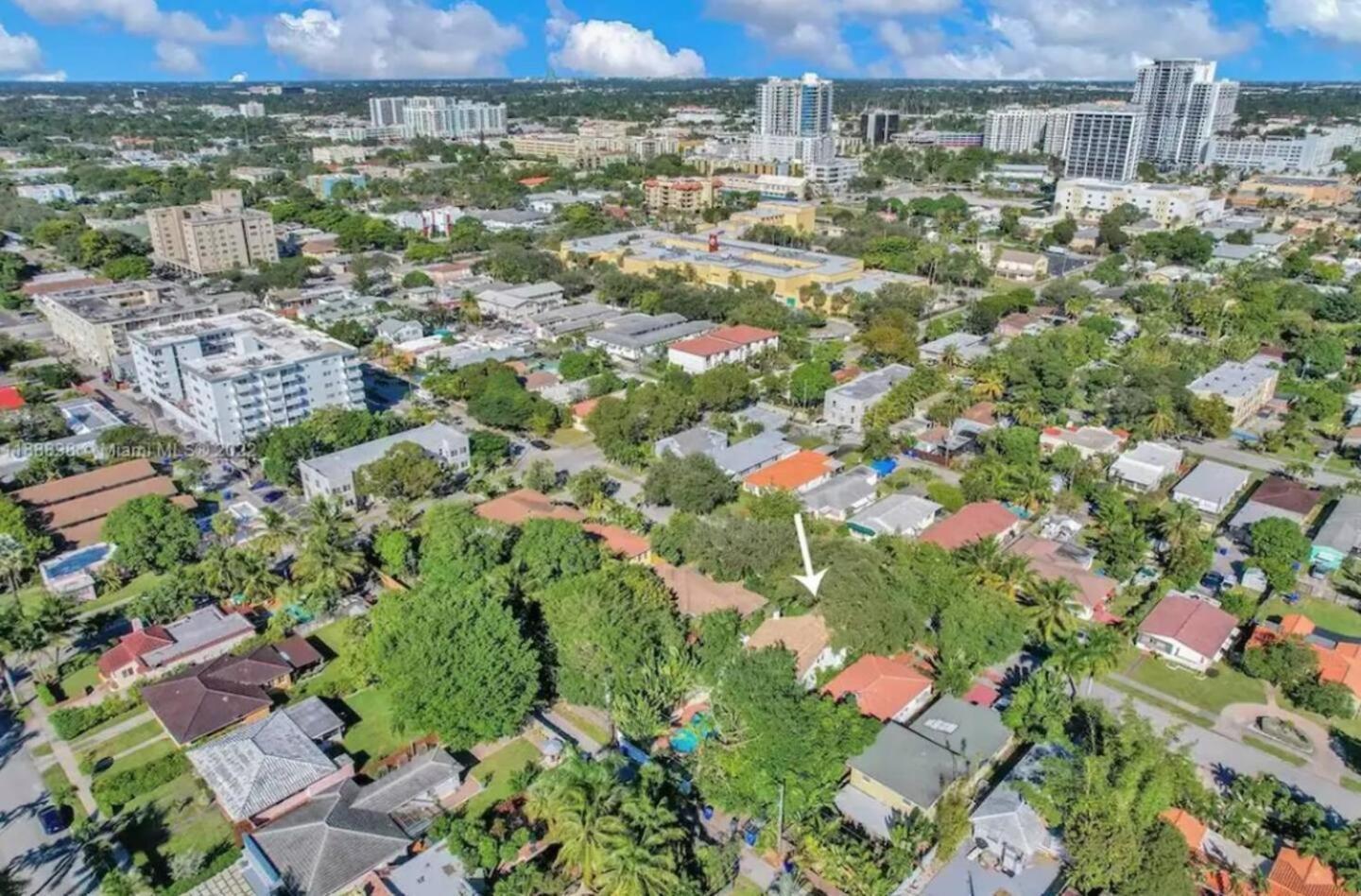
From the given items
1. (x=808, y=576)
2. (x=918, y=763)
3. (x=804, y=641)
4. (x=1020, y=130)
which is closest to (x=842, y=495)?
(x=808, y=576)

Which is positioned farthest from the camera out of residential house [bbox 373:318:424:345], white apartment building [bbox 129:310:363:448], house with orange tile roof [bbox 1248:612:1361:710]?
residential house [bbox 373:318:424:345]

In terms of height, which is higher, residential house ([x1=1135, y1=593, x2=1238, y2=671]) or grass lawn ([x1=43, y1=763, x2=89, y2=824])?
residential house ([x1=1135, y1=593, x2=1238, y2=671])

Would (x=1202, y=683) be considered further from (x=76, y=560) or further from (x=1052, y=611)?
(x=76, y=560)

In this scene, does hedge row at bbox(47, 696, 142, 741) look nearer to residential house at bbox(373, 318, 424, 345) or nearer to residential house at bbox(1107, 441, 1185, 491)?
residential house at bbox(373, 318, 424, 345)

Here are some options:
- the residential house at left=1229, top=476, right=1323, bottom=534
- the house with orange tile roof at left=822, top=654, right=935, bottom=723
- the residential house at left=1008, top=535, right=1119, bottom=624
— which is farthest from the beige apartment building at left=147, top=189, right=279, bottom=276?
the residential house at left=1229, top=476, right=1323, bottom=534

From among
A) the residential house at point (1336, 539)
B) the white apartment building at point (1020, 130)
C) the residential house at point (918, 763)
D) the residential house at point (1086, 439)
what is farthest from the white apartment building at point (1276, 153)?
the residential house at point (918, 763)

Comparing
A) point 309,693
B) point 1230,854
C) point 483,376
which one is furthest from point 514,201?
point 1230,854

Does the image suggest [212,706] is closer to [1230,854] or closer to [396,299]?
[1230,854]
